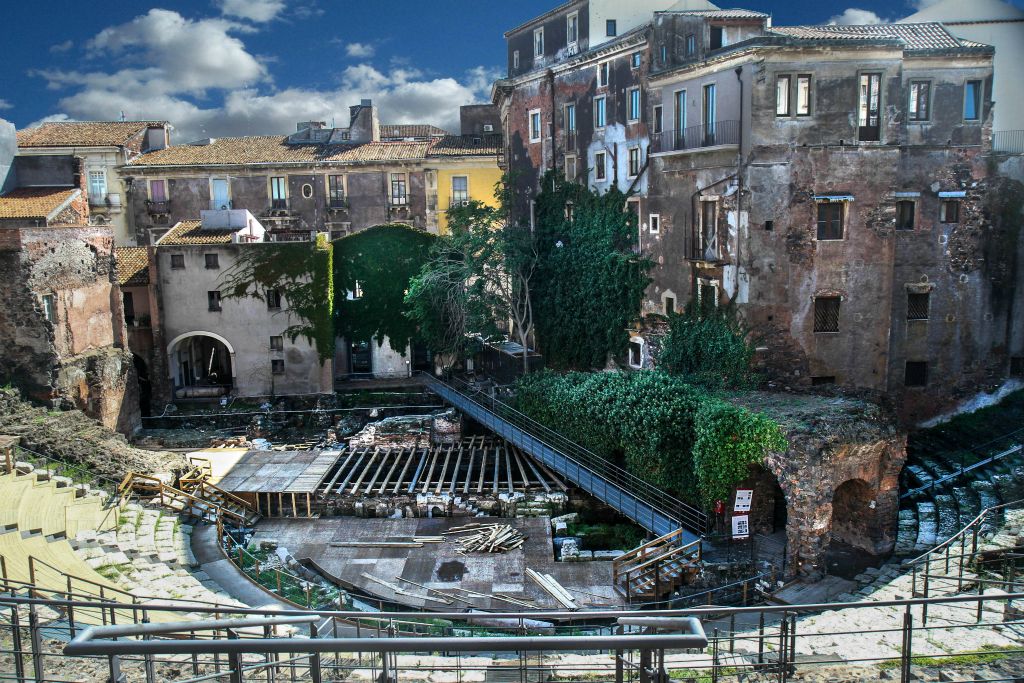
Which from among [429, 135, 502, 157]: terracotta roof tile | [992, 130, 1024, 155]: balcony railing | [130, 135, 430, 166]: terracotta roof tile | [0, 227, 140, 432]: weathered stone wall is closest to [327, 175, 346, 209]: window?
[130, 135, 430, 166]: terracotta roof tile

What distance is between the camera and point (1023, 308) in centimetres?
2745

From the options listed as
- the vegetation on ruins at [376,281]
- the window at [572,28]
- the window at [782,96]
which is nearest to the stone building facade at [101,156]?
the vegetation on ruins at [376,281]

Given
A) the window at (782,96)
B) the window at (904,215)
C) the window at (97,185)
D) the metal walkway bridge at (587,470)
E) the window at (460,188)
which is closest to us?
the metal walkway bridge at (587,470)

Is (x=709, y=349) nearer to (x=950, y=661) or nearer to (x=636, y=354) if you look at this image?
(x=636, y=354)

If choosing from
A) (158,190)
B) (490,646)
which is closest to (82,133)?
(158,190)

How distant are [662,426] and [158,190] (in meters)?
35.7

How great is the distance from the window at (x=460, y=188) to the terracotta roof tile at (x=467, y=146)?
4.19ft

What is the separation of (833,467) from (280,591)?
1319 cm

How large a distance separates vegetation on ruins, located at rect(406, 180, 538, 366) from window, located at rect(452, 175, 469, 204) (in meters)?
11.1

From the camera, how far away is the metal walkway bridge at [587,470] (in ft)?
71.2

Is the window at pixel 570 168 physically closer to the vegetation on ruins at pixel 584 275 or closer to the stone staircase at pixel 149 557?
the vegetation on ruins at pixel 584 275

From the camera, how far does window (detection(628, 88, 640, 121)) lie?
1166 inches

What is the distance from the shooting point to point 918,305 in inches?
1053

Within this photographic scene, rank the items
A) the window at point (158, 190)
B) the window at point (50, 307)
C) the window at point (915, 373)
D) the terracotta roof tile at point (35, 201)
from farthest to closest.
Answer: the window at point (158, 190)
the terracotta roof tile at point (35, 201)
the window at point (50, 307)
the window at point (915, 373)
